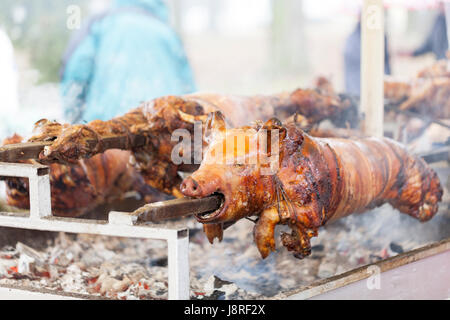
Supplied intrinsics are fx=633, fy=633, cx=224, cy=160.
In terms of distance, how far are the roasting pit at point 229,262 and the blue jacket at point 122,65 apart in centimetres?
241

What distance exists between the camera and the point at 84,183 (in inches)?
190

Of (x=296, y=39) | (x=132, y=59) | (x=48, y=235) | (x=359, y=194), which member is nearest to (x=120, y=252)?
(x=48, y=235)

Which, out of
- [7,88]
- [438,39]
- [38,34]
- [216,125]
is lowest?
[216,125]

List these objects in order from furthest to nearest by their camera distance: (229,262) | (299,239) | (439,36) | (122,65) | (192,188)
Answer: (439,36), (122,65), (229,262), (299,239), (192,188)

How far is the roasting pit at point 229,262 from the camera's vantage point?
4020 mm

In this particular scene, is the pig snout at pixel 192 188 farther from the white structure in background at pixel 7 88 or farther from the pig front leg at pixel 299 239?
the white structure in background at pixel 7 88

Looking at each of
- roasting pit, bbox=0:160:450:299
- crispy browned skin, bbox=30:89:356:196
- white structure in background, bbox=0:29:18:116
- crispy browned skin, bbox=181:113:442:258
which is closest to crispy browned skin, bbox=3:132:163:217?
crispy browned skin, bbox=30:89:356:196

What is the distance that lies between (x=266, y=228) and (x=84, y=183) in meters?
1.93

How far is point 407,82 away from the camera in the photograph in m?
6.75

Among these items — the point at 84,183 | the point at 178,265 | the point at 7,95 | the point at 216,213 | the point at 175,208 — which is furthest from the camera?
the point at 7,95

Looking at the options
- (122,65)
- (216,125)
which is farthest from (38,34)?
(216,125)

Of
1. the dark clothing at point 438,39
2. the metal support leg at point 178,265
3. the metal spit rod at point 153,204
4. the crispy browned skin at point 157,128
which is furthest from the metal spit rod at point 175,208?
the dark clothing at point 438,39

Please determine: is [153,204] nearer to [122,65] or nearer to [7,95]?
[122,65]

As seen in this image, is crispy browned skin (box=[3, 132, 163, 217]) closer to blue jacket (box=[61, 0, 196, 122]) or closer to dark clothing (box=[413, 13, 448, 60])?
blue jacket (box=[61, 0, 196, 122])
